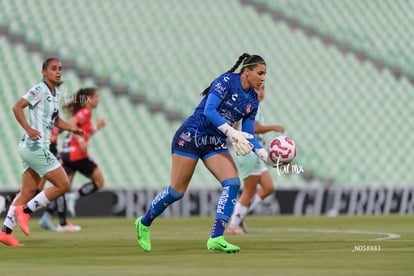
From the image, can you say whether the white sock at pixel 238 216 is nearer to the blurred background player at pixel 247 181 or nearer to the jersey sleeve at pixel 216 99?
the blurred background player at pixel 247 181

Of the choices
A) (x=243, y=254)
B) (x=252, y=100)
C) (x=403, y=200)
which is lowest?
(x=403, y=200)

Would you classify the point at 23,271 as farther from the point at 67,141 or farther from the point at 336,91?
the point at 336,91

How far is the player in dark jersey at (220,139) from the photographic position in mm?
10062

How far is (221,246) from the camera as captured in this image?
32.4 ft

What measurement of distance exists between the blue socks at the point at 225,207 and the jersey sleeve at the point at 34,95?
2.94 meters

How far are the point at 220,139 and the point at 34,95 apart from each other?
107 inches

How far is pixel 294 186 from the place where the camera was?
24.4 m

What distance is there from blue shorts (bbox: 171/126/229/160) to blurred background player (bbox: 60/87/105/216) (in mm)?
6379

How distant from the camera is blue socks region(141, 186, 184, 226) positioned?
10.4 m

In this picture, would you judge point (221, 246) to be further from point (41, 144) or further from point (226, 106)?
point (41, 144)

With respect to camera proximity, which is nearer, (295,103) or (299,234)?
(299,234)

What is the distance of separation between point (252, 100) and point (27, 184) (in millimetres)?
3420

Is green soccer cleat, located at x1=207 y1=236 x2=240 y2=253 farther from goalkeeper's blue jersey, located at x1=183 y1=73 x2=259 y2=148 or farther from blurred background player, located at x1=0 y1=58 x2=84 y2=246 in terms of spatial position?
blurred background player, located at x1=0 y1=58 x2=84 y2=246

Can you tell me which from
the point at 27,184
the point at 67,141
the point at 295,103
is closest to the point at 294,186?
the point at 295,103
